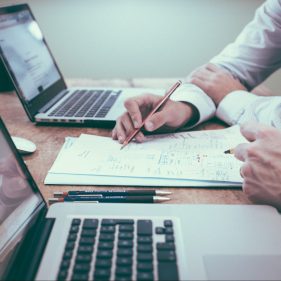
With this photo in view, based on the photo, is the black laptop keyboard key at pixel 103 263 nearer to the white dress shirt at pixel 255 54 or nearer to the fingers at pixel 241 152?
the fingers at pixel 241 152

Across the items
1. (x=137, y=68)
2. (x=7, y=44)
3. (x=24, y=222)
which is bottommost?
(x=137, y=68)

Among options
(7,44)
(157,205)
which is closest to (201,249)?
(157,205)

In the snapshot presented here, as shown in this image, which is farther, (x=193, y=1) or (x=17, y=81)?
(x=193, y=1)

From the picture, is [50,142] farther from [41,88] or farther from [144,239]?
[144,239]

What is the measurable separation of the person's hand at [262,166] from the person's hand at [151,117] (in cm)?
21

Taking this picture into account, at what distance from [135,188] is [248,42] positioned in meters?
0.77

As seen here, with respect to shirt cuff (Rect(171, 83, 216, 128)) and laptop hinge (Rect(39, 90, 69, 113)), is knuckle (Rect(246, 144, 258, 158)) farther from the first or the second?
laptop hinge (Rect(39, 90, 69, 113))

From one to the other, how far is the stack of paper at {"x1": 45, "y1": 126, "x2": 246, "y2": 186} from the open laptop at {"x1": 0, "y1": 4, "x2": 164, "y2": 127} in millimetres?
131

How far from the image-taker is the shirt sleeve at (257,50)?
1141 mm

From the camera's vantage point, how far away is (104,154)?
718 mm

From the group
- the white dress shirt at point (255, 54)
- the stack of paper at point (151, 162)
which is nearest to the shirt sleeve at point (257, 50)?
the white dress shirt at point (255, 54)

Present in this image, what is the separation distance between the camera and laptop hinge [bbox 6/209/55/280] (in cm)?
40

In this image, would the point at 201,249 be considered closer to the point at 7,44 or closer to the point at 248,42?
the point at 7,44

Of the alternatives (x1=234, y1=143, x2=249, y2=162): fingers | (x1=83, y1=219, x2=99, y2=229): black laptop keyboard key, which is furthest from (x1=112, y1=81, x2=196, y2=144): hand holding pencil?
(x1=83, y1=219, x2=99, y2=229): black laptop keyboard key
